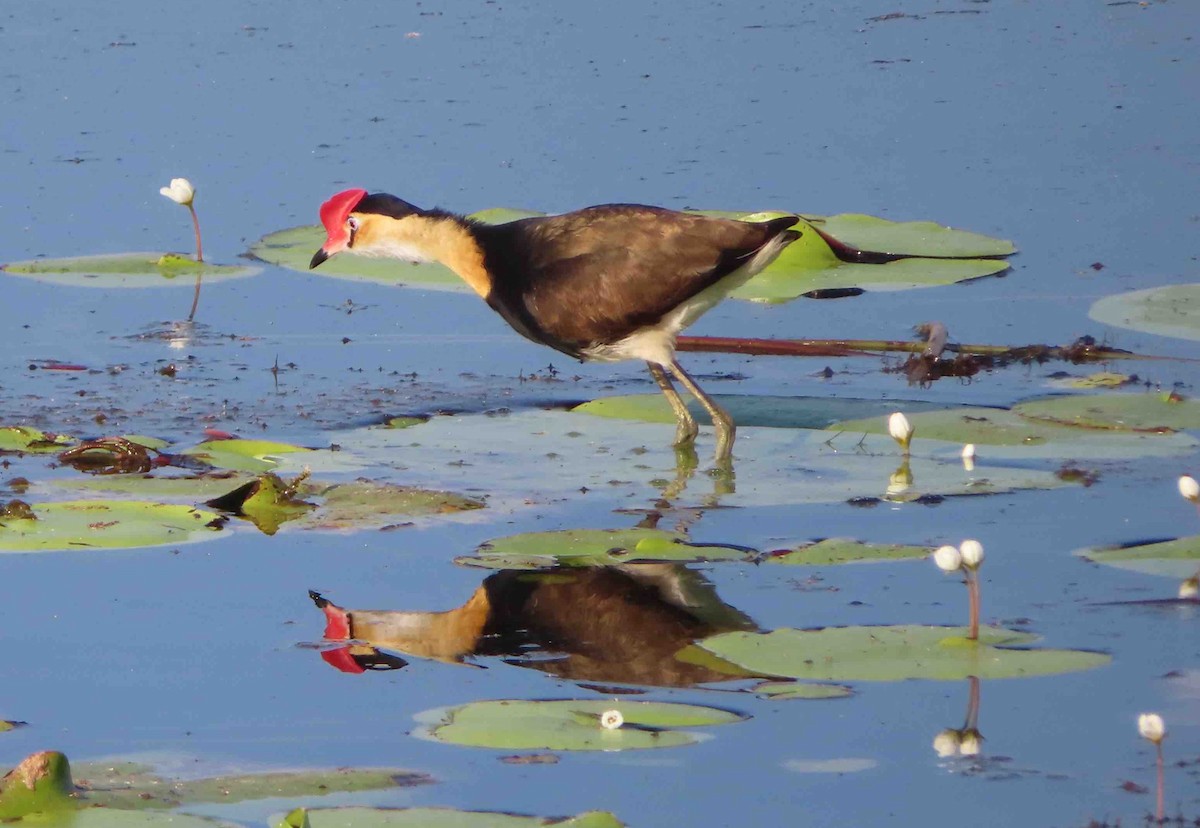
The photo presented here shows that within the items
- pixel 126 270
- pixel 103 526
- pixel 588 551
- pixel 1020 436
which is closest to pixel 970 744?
pixel 588 551

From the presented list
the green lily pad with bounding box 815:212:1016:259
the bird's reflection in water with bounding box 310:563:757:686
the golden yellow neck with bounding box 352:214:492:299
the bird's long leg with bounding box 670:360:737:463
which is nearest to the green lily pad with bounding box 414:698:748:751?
the bird's reflection in water with bounding box 310:563:757:686

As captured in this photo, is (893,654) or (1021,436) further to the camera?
(1021,436)

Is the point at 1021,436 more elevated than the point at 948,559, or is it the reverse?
the point at 1021,436

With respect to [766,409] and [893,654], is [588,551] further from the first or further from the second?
[766,409]

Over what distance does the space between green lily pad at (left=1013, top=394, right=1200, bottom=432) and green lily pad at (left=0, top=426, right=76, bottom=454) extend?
12.2 ft

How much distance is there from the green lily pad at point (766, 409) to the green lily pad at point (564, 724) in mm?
3126

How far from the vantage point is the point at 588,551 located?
6.12 metres

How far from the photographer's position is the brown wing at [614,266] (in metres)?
7.67

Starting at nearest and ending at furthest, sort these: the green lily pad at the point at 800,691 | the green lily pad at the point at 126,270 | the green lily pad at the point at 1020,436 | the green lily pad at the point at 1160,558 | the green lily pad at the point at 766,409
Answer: the green lily pad at the point at 800,691, the green lily pad at the point at 1160,558, the green lily pad at the point at 1020,436, the green lily pad at the point at 766,409, the green lily pad at the point at 126,270

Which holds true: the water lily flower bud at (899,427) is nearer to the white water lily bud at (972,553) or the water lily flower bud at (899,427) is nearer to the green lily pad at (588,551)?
the green lily pad at (588,551)

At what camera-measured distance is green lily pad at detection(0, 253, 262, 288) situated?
9883 mm

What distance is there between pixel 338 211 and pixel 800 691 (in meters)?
4.23

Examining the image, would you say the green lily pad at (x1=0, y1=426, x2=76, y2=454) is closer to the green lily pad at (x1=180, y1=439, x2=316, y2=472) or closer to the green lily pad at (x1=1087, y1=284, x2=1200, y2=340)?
the green lily pad at (x1=180, y1=439, x2=316, y2=472)

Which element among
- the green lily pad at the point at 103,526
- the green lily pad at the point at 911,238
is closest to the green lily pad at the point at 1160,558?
the green lily pad at the point at 103,526
